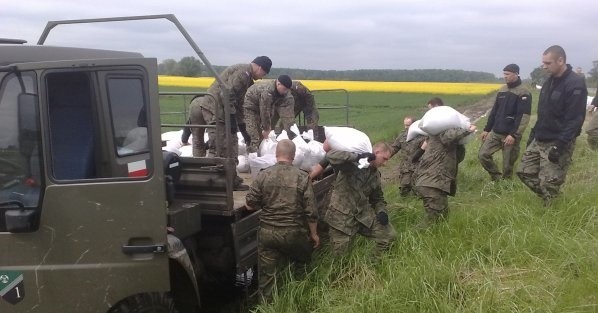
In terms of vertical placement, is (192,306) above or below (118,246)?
below

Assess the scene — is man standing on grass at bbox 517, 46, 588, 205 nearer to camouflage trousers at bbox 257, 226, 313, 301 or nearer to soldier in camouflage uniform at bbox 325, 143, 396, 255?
soldier in camouflage uniform at bbox 325, 143, 396, 255

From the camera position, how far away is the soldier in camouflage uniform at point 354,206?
4.67m

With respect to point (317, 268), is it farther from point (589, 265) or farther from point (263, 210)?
point (589, 265)

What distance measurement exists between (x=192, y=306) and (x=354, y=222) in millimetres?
1539

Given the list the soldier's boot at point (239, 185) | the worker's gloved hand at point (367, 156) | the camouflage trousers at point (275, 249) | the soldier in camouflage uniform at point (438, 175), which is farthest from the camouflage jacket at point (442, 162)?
the soldier's boot at point (239, 185)

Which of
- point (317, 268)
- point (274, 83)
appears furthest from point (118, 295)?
point (274, 83)

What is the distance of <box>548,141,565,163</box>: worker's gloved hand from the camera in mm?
5453

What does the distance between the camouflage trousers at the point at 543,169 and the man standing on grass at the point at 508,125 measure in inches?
75.9

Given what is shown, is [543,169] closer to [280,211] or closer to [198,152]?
[280,211]

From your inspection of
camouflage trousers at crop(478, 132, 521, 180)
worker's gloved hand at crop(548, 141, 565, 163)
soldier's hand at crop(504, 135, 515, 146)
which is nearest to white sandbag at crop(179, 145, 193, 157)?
worker's gloved hand at crop(548, 141, 565, 163)

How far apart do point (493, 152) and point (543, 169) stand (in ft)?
7.59

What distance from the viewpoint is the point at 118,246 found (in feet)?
10.4

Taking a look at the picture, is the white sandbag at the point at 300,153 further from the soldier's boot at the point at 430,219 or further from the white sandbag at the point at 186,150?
the soldier's boot at the point at 430,219

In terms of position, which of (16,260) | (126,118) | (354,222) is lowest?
(354,222)
